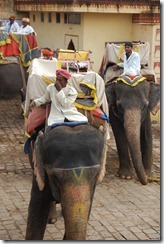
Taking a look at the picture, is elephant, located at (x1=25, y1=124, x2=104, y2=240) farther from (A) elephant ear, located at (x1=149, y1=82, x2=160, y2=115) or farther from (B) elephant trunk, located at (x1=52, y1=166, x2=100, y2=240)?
(A) elephant ear, located at (x1=149, y1=82, x2=160, y2=115)

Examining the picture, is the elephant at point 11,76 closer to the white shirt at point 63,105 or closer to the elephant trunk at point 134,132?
the elephant trunk at point 134,132

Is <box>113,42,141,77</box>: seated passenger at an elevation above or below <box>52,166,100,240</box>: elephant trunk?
above

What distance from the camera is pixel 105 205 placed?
7.00m

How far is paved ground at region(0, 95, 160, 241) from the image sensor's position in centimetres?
610

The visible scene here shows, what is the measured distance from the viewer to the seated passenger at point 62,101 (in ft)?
16.5

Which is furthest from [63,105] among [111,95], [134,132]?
[111,95]

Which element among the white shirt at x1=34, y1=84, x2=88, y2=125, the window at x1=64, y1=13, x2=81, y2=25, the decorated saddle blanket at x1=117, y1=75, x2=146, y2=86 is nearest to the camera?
the white shirt at x1=34, y1=84, x2=88, y2=125

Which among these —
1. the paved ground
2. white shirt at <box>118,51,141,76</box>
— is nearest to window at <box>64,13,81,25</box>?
the paved ground

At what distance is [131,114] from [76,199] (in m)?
3.33

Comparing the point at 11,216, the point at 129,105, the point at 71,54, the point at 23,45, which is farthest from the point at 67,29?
the point at 11,216

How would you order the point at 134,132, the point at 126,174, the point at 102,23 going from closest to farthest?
the point at 134,132 → the point at 126,174 → the point at 102,23

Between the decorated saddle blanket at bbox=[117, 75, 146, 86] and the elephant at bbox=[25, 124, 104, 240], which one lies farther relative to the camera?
the decorated saddle blanket at bbox=[117, 75, 146, 86]

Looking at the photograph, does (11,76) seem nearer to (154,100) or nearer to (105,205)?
(154,100)

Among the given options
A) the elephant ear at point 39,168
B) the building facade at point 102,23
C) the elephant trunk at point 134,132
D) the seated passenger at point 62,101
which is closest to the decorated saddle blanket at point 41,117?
the seated passenger at point 62,101
